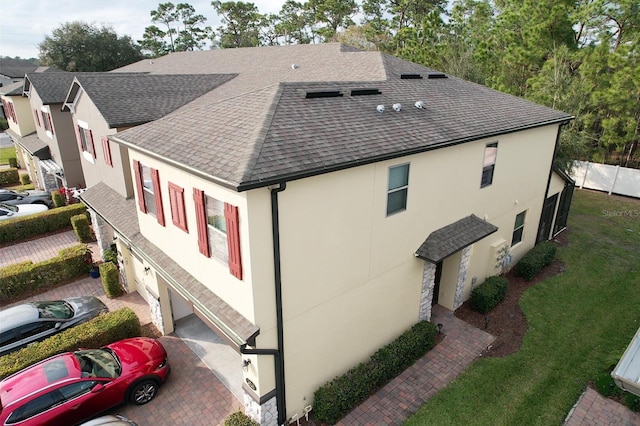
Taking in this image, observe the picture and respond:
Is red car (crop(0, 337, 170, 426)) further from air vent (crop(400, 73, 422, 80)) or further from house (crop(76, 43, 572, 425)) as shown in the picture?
air vent (crop(400, 73, 422, 80))

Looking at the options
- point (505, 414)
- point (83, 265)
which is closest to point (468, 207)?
point (505, 414)

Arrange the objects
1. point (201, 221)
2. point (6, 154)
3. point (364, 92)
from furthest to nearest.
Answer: point (6, 154), point (364, 92), point (201, 221)

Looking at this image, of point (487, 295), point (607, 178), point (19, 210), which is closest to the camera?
point (487, 295)

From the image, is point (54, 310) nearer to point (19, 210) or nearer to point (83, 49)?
point (19, 210)

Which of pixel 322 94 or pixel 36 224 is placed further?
pixel 36 224

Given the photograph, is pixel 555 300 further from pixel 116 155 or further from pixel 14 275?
pixel 14 275

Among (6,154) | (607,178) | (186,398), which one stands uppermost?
(607,178)

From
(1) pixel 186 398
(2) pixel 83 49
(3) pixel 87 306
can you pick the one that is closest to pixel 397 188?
(1) pixel 186 398
